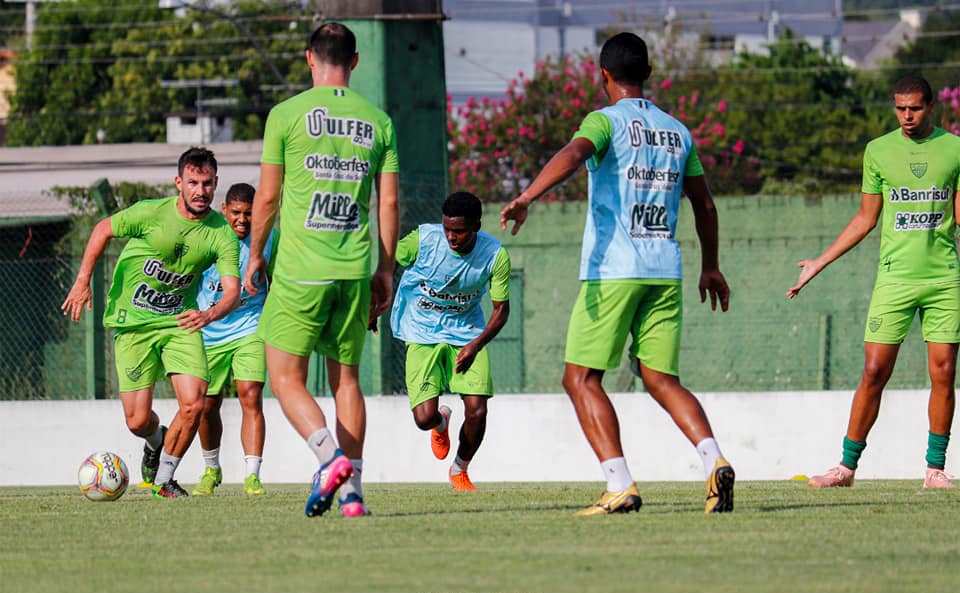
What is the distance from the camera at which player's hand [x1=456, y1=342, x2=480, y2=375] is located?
11.3 m

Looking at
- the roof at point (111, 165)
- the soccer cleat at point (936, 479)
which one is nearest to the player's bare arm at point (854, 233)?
the soccer cleat at point (936, 479)

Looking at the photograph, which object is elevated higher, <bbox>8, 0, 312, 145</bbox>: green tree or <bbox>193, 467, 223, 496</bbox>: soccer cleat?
<bbox>8, 0, 312, 145</bbox>: green tree

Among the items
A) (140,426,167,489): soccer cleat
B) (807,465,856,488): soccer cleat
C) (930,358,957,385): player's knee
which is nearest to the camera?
(930,358,957,385): player's knee

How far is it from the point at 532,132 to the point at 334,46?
→ 100 feet

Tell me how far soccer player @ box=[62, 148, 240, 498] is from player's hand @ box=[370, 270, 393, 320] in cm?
227

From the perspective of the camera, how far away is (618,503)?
820 centimetres

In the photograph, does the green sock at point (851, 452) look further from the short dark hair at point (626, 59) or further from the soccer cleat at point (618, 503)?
the short dark hair at point (626, 59)

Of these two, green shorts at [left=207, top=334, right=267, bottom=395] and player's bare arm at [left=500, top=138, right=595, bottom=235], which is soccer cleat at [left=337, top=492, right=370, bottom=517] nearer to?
player's bare arm at [left=500, top=138, right=595, bottom=235]

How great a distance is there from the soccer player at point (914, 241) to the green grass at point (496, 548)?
1.23 meters

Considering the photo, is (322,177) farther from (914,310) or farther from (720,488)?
(914,310)

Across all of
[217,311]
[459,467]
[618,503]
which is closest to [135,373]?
[217,311]

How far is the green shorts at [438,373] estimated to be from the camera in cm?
1190

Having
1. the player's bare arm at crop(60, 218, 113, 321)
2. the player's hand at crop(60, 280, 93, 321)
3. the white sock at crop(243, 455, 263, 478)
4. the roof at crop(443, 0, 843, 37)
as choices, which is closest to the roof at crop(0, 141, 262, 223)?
the white sock at crop(243, 455, 263, 478)

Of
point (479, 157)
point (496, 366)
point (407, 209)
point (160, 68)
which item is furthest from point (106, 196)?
point (160, 68)
